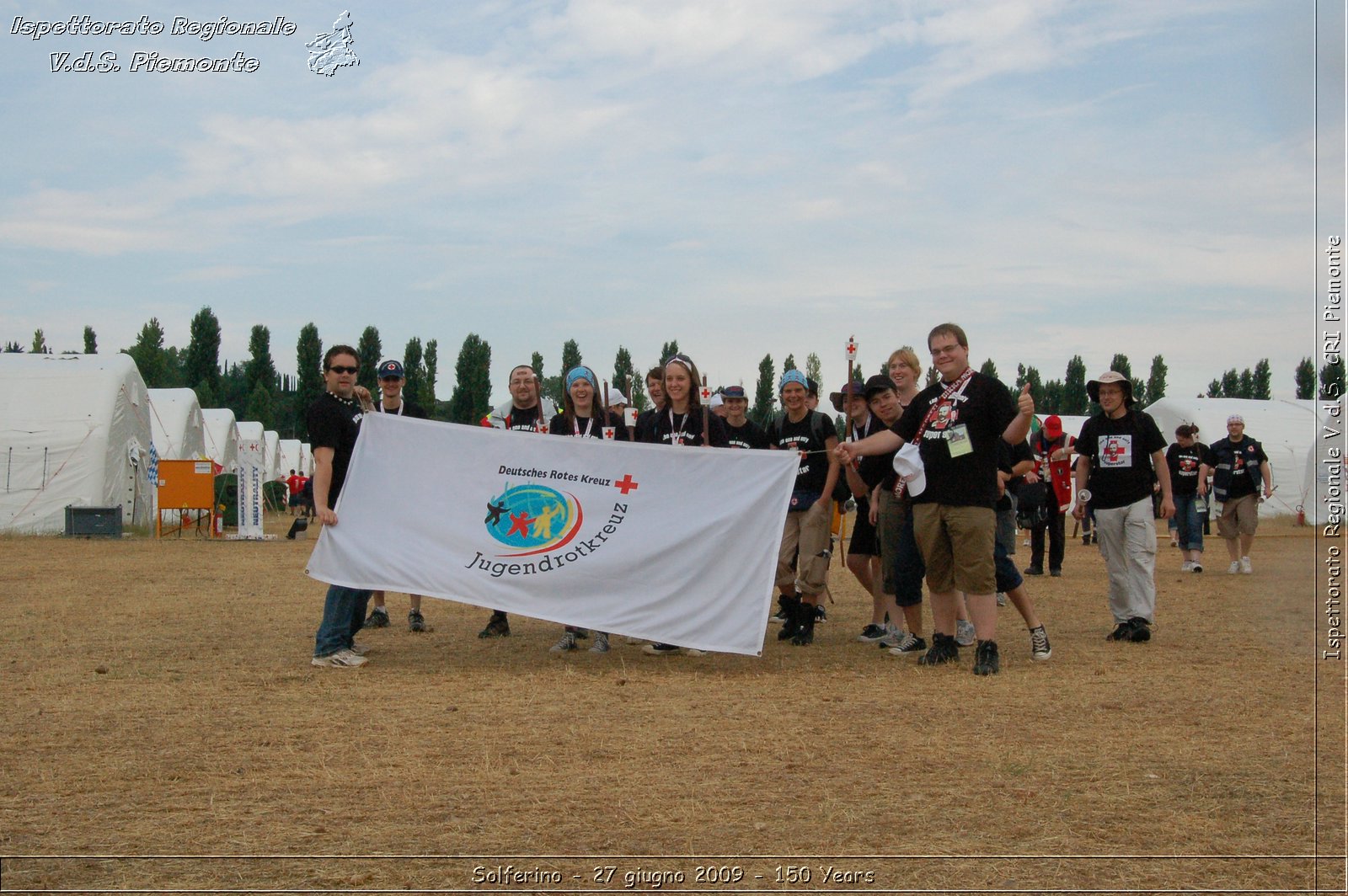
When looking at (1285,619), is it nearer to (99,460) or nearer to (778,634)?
(778,634)

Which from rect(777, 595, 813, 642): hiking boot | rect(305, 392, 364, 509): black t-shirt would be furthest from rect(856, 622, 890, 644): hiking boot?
rect(305, 392, 364, 509): black t-shirt

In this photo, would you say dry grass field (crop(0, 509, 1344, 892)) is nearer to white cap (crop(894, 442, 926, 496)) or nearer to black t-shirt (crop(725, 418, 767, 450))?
white cap (crop(894, 442, 926, 496))

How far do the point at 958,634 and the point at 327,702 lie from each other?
14.2 feet

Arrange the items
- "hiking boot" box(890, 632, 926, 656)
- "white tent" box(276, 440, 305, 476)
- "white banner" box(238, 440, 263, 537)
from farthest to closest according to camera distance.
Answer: "white tent" box(276, 440, 305, 476), "white banner" box(238, 440, 263, 537), "hiking boot" box(890, 632, 926, 656)

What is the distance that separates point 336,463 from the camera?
26.1ft

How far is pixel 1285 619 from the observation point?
1028cm

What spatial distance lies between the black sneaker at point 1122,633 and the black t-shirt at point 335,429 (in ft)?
18.4

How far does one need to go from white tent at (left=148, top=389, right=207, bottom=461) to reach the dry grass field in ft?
85.7

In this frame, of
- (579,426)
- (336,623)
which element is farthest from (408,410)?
(336,623)

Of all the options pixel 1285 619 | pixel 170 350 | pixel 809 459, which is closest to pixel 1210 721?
pixel 809 459

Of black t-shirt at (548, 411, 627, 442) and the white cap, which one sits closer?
the white cap

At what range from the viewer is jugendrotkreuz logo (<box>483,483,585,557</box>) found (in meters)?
7.74

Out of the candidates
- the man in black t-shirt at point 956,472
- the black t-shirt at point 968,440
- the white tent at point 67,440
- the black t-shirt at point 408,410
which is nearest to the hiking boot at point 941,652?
the man in black t-shirt at point 956,472

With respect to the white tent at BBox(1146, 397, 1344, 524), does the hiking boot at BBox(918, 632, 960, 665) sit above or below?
below
